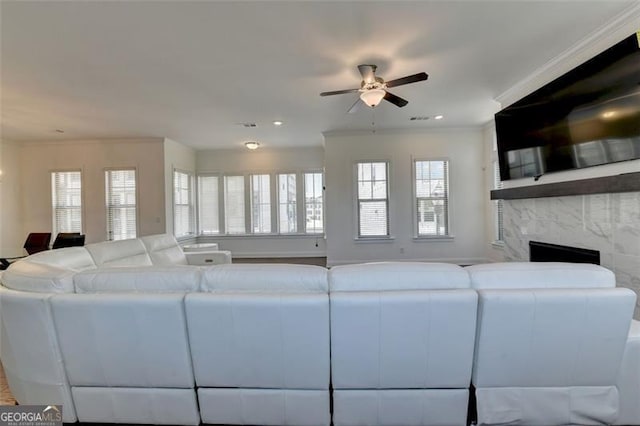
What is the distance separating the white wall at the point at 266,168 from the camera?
7.80 meters

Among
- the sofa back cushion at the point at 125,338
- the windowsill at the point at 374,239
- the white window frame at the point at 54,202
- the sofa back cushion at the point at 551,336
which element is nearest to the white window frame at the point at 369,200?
the windowsill at the point at 374,239

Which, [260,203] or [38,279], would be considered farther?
[260,203]

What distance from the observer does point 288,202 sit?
786 cm

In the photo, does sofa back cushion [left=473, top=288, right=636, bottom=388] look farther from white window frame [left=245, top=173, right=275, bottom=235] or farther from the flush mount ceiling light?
white window frame [left=245, top=173, right=275, bottom=235]

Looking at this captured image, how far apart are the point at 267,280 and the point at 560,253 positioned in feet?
11.1

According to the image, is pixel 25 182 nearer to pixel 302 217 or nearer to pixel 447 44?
pixel 302 217

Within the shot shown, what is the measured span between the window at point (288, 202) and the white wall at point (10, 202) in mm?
5437

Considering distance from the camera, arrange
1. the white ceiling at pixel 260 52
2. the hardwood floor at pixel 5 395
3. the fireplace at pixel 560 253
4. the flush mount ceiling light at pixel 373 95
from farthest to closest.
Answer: the flush mount ceiling light at pixel 373 95 < the fireplace at pixel 560 253 < the white ceiling at pixel 260 52 < the hardwood floor at pixel 5 395

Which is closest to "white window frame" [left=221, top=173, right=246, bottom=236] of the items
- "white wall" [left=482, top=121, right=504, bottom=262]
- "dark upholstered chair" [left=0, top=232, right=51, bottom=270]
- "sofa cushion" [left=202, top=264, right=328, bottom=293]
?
"dark upholstered chair" [left=0, top=232, right=51, bottom=270]

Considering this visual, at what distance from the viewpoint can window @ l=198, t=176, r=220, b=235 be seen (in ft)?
26.1

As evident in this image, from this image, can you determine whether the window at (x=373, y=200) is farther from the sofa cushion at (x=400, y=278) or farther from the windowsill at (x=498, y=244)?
the sofa cushion at (x=400, y=278)

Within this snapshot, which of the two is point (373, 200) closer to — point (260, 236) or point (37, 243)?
point (260, 236)

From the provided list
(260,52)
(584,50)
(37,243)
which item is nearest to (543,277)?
(584,50)

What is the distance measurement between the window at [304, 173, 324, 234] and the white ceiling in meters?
2.93
